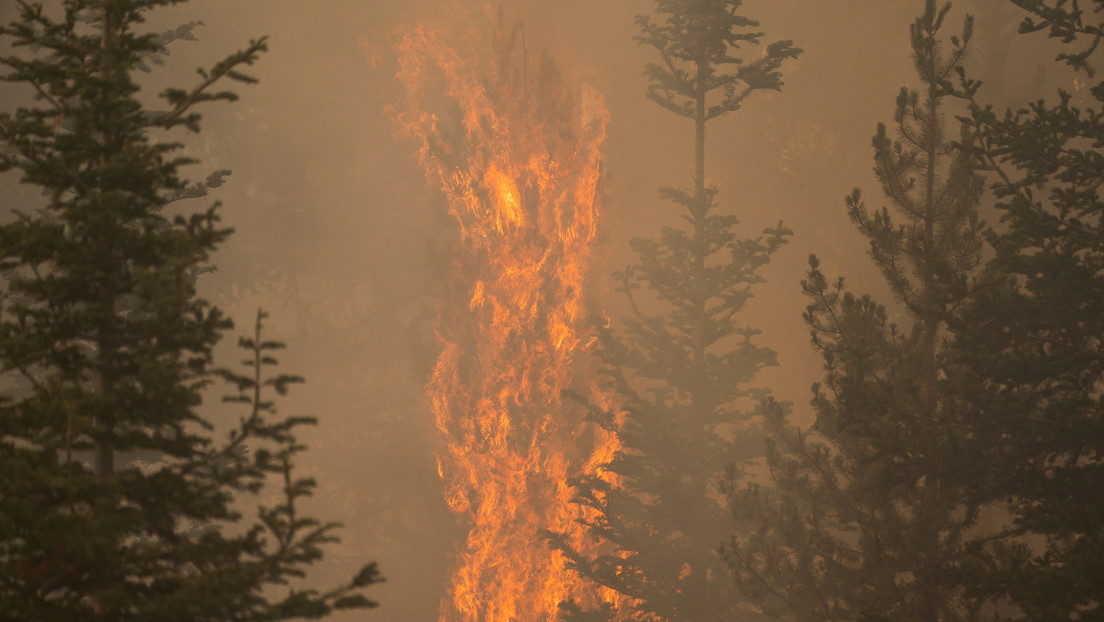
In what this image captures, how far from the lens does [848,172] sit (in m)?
29.6

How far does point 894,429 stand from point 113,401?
8.85 m

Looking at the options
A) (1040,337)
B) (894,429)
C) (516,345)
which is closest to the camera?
(894,429)

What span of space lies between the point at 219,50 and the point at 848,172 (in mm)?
26758

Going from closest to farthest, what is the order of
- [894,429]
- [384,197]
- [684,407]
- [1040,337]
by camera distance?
[894,429] → [1040,337] → [684,407] → [384,197]

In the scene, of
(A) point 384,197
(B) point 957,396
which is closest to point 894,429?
(B) point 957,396

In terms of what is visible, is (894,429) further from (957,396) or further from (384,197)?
(384,197)

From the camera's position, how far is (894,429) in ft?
36.8

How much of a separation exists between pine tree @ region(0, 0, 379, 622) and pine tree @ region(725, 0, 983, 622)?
728 cm

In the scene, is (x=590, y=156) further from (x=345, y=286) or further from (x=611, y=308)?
(x=345, y=286)

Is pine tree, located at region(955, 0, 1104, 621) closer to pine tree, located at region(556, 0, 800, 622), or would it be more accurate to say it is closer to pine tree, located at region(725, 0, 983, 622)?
pine tree, located at region(725, 0, 983, 622)

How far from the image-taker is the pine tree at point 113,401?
21.2 ft

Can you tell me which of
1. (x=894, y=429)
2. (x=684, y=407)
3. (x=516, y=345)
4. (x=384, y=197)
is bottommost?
(x=894, y=429)

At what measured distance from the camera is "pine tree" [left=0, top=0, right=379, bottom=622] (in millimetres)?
6469

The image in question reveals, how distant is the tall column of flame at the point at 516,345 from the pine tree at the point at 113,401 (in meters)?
18.3
